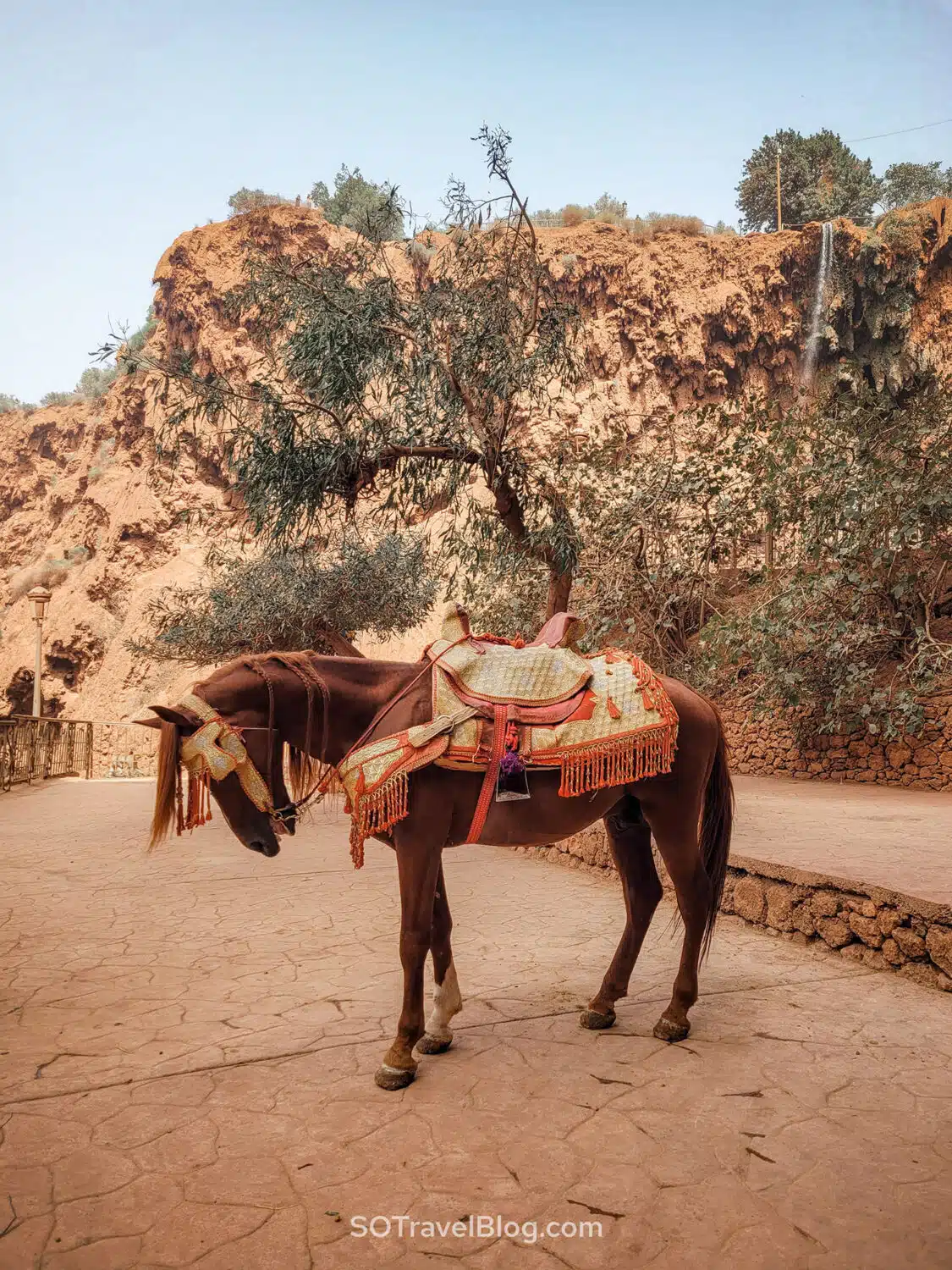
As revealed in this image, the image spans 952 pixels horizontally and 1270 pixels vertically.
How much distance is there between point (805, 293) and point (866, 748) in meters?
23.3

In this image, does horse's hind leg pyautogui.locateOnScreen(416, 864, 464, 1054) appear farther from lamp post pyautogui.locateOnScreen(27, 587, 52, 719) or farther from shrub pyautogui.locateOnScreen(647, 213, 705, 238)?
shrub pyautogui.locateOnScreen(647, 213, 705, 238)

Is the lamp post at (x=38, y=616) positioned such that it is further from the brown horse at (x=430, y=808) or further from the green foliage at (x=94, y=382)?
the green foliage at (x=94, y=382)

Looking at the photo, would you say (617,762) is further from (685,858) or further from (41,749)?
(41,749)

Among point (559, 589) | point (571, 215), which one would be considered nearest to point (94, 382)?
point (571, 215)

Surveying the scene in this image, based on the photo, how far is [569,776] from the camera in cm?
338

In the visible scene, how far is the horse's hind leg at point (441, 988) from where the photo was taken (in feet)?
11.2

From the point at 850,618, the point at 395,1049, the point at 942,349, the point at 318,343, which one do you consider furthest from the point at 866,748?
the point at 942,349

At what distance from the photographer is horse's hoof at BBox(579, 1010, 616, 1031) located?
362cm

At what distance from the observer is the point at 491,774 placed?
334 centimetres

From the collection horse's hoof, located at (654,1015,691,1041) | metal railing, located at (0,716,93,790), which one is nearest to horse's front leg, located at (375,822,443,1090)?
horse's hoof, located at (654,1015,691,1041)

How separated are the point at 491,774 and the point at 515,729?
0.21 m

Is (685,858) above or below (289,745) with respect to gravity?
below

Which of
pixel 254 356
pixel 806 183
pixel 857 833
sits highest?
pixel 806 183

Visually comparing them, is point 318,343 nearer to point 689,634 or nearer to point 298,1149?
point 298,1149
